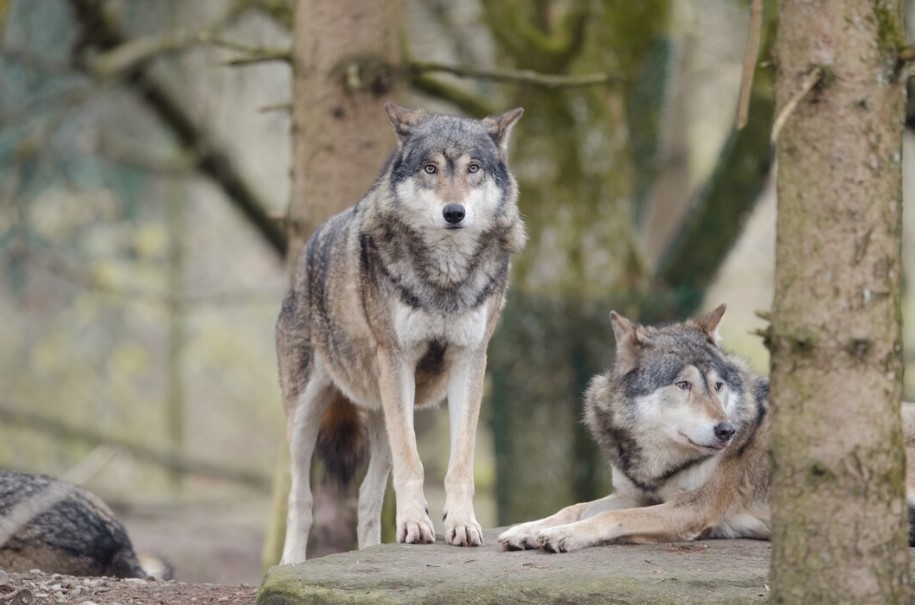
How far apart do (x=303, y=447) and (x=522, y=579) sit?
241 centimetres

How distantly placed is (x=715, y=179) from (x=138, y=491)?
401 inches

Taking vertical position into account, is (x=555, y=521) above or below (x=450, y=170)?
below

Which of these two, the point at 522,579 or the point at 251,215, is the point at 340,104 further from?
the point at 251,215

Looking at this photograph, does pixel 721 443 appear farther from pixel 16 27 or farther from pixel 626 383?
pixel 16 27

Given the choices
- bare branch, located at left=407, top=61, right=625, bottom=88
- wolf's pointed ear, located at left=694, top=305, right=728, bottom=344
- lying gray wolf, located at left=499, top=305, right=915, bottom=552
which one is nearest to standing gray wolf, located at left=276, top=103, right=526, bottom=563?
lying gray wolf, located at left=499, top=305, right=915, bottom=552

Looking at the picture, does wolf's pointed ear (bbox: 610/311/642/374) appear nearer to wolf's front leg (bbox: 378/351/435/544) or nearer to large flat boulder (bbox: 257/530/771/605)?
wolf's front leg (bbox: 378/351/435/544)

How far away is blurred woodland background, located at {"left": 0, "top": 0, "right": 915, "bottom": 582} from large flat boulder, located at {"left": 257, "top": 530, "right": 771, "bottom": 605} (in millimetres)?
3370

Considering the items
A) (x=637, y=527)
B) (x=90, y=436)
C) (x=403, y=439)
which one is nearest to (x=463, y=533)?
(x=403, y=439)

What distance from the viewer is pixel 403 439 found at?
5531 millimetres

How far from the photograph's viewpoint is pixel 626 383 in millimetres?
5645

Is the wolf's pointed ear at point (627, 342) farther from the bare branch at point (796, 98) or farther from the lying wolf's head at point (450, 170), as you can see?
the bare branch at point (796, 98)

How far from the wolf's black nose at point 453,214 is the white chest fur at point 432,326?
43 cm

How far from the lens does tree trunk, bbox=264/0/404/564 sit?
24.1 ft

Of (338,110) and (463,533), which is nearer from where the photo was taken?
(463,533)
